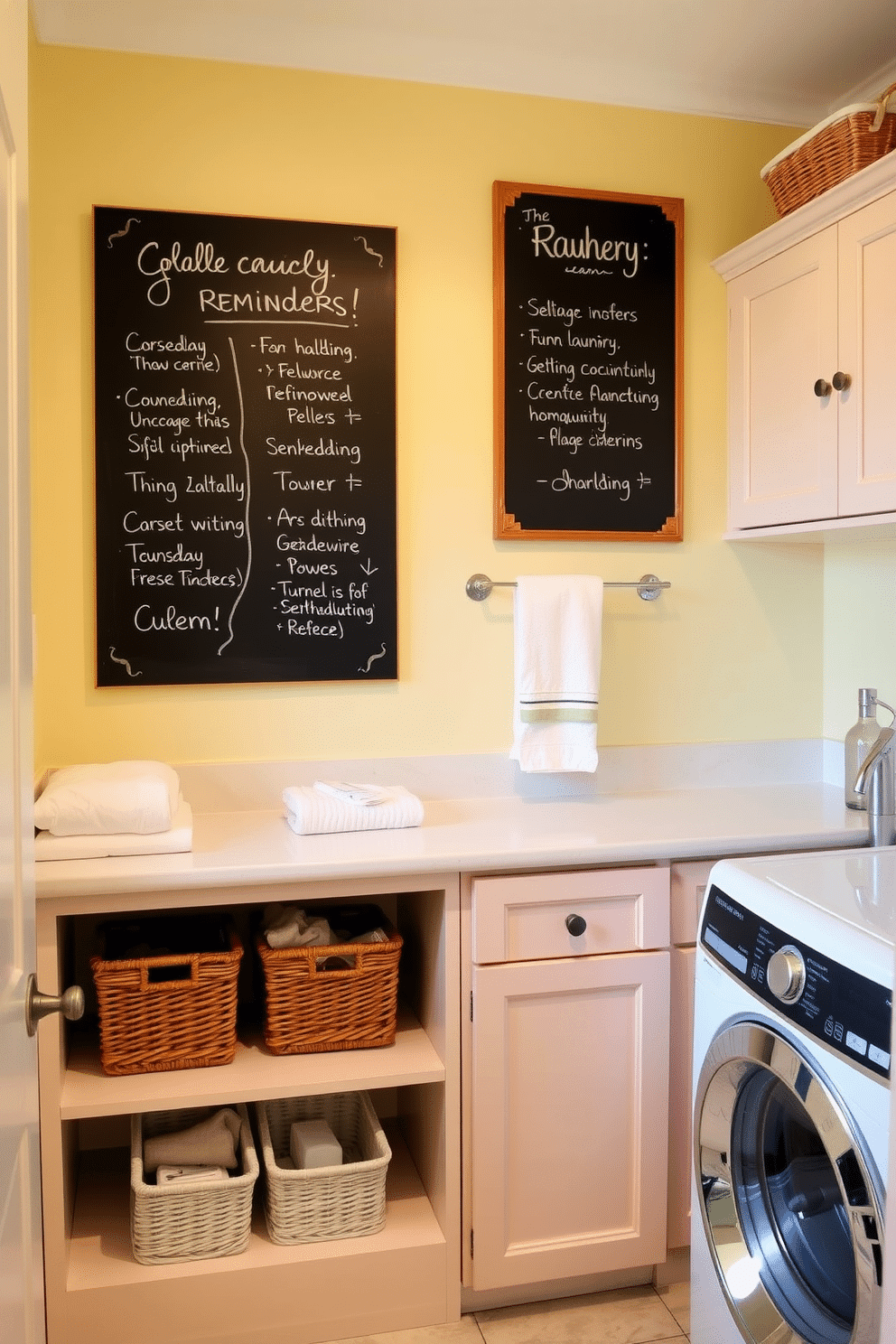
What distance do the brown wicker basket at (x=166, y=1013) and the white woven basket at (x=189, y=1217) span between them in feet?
0.63

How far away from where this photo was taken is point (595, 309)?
256cm

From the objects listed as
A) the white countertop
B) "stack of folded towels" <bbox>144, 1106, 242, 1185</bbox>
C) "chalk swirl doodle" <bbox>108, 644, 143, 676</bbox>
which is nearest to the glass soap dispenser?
the white countertop

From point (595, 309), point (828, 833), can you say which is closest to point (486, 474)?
point (595, 309)

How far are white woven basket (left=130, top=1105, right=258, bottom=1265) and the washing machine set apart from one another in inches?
31.6

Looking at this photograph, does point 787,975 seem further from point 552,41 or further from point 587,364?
point 552,41

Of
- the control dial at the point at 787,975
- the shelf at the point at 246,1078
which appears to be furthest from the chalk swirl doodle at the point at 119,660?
the control dial at the point at 787,975

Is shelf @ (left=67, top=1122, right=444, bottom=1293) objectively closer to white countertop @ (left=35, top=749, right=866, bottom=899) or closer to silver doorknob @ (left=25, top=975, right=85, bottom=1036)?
white countertop @ (left=35, top=749, right=866, bottom=899)

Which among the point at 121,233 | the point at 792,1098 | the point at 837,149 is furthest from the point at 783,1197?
the point at 121,233

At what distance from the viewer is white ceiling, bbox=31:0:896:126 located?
2246mm

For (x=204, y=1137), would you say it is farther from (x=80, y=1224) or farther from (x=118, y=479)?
(x=118, y=479)

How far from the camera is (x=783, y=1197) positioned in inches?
59.1

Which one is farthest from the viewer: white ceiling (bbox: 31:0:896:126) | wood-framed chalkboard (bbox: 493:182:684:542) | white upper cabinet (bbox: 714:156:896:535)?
wood-framed chalkboard (bbox: 493:182:684:542)

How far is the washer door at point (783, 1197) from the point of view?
125 cm

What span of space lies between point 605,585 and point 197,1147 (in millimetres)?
1481
